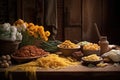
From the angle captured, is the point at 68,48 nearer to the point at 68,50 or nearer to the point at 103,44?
the point at 68,50

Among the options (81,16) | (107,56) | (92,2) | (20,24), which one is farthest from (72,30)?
(107,56)

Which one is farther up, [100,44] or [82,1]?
[82,1]

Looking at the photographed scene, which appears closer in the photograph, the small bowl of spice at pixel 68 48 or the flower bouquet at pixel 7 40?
the flower bouquet at pixel 7 40

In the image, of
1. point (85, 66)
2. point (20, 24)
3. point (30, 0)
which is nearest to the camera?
point (85, 66)

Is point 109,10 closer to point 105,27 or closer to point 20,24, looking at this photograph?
point 105,27

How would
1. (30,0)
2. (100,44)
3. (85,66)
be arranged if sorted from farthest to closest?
(30,0)
(100,44)
(85,66)

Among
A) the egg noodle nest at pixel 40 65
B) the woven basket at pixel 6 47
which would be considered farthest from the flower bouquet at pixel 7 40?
the egg noodle nest at pixel 40 65

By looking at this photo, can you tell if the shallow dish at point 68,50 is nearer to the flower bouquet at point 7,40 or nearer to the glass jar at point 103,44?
the glass jar at point 103,44

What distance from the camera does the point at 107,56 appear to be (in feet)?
10.5

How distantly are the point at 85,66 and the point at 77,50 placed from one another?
42 centimetres

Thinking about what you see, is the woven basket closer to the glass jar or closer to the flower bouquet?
the flower bouquet
